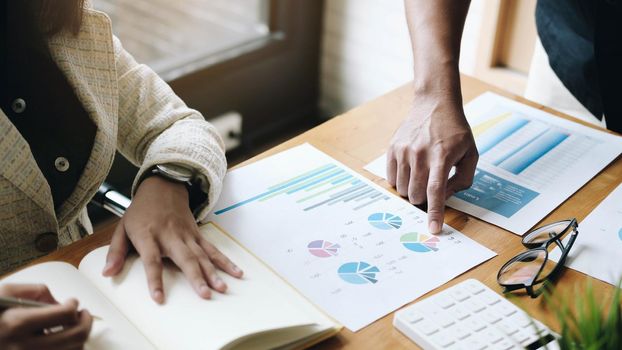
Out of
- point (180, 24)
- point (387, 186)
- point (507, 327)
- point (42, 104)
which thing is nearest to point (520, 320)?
point (507, 327)

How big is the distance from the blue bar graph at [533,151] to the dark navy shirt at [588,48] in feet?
0.56

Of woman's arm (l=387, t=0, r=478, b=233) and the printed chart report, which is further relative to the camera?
woman's arm (l=387, t=0, r=478, b=233)

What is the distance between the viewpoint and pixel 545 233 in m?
1.04

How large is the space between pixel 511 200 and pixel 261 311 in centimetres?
52

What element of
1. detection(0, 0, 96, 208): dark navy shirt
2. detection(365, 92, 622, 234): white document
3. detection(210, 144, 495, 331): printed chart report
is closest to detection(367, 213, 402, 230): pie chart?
detection(210, 144, 495, 331): printed chart report

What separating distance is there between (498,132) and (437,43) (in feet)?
0.68

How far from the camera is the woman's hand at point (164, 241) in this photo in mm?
863

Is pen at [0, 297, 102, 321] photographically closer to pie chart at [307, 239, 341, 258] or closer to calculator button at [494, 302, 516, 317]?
pie chart at [307, 239, 341, 258]

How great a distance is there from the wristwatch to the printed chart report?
0.22ft

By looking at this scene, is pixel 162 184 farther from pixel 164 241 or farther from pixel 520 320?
pixel 520 320

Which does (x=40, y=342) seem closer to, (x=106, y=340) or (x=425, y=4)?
A: (x=106, y=340)

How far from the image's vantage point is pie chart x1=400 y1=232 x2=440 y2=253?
1.00 metres

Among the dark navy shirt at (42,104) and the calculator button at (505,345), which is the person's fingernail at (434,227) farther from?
the dark navy shirt at (42,104)

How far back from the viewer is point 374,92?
2840 mm
